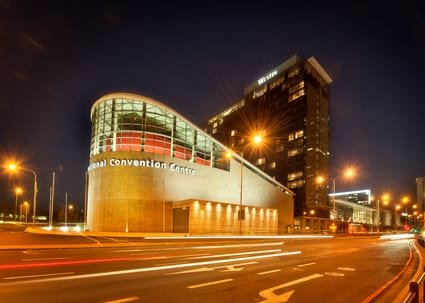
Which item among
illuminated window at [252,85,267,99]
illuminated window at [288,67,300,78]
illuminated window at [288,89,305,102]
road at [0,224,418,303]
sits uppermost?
illuminated window at [288,67,300,78]

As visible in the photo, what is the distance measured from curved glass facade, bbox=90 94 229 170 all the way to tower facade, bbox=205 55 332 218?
196 ft

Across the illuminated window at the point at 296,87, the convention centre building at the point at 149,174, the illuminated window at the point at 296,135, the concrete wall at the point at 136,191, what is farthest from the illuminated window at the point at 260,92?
the concrete wall at the point at 136,191

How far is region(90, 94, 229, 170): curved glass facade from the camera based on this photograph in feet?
163

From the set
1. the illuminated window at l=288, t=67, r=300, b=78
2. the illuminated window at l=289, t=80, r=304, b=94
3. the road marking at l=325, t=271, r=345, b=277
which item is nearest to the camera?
the road marking at l=325, t=271, r=345, b=277

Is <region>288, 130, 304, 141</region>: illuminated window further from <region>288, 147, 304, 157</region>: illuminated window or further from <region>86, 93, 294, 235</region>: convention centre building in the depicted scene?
<region>86, 93, 294, 235</region>: convention centre building

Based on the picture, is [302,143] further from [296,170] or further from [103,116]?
[103,116]

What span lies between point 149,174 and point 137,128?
7.20m

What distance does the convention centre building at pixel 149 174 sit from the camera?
47906mm

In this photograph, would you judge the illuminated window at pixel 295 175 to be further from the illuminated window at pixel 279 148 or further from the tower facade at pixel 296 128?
the illuminated window at pixel 279 148

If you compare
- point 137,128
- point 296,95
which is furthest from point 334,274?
point 296,95

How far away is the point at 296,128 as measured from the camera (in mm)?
109125

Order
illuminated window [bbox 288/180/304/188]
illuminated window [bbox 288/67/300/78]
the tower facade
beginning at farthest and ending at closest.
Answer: illuminated window [bbox 288/67/300/78] → the tower facade → illuminated window [bbox 288/180/304/188]

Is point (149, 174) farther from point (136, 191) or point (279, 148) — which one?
point (279, 148)

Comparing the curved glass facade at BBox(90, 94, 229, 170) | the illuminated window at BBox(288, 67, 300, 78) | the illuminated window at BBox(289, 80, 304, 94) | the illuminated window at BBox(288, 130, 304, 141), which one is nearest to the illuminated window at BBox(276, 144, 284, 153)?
the illuminated window at BBox(288, 130, 304, 141)
